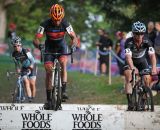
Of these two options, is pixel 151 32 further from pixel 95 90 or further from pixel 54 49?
pixel 54 49

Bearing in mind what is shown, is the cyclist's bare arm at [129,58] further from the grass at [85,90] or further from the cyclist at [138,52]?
the grass at [85,90]

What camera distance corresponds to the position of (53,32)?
15062 millimetres

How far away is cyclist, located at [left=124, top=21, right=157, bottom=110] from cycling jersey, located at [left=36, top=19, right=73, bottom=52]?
136 cm

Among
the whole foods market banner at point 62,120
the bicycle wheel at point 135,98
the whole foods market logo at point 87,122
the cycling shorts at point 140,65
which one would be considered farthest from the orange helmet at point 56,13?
the whole foods market logo at point 87,122

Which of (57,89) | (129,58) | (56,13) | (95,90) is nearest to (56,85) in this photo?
(57,89)

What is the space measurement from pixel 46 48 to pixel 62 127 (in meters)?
2.79

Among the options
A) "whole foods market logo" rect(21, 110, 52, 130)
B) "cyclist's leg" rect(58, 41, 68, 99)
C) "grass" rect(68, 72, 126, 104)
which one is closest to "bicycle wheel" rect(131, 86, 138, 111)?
"cyclist's leg" rect(58, 41, 68, 99)

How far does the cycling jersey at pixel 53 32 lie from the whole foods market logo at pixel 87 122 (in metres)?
2.55

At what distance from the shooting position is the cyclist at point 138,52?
15.2 metres

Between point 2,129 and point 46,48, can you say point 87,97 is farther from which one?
point 2,129

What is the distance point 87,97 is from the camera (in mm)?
22219

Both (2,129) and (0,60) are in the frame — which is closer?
(2,129)

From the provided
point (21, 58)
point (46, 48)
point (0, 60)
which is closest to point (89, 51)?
point (0, 60)

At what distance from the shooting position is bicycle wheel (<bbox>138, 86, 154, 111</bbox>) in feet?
49.3
